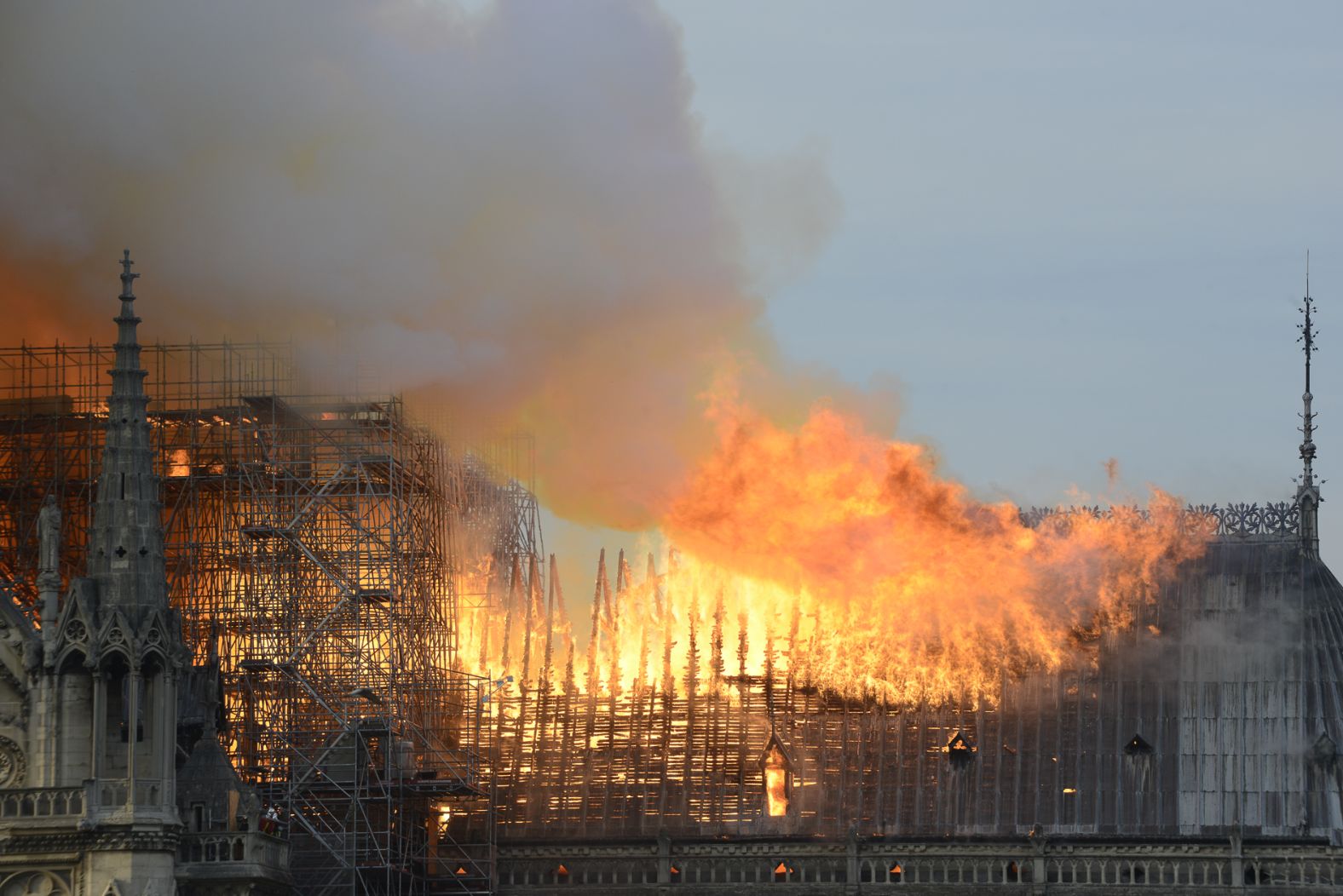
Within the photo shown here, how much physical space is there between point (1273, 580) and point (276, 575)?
39.0m

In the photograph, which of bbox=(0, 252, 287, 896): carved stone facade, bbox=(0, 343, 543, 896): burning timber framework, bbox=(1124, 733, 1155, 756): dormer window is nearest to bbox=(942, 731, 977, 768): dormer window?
bbox=(1124, 733, 1155, 756): dormer window

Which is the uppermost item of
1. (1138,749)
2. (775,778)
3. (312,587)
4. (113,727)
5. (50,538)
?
(50,538)

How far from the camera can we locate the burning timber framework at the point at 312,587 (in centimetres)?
11325

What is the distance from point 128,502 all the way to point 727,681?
28.1 meters

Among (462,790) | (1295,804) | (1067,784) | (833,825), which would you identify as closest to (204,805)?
(462,790)

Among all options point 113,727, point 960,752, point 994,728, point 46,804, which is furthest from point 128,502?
point 994,728

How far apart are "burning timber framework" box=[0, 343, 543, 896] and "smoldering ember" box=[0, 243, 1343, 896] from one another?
18cm

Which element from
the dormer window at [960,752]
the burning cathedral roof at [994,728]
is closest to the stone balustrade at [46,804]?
the burning cathedral roof at [994,728]

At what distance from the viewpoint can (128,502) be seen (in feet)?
333

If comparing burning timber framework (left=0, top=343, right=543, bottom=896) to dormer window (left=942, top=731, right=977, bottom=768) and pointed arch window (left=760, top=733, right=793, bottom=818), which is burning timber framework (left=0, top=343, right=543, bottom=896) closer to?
pointed arch window (left=760, top=733, right=793, bottom=818)

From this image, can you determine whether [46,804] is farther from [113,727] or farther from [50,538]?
[50,538]

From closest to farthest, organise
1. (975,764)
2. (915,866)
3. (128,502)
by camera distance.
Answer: (128,502), (915,866), (975,764)

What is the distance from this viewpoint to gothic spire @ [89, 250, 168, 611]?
100 m

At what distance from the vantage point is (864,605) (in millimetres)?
120188
